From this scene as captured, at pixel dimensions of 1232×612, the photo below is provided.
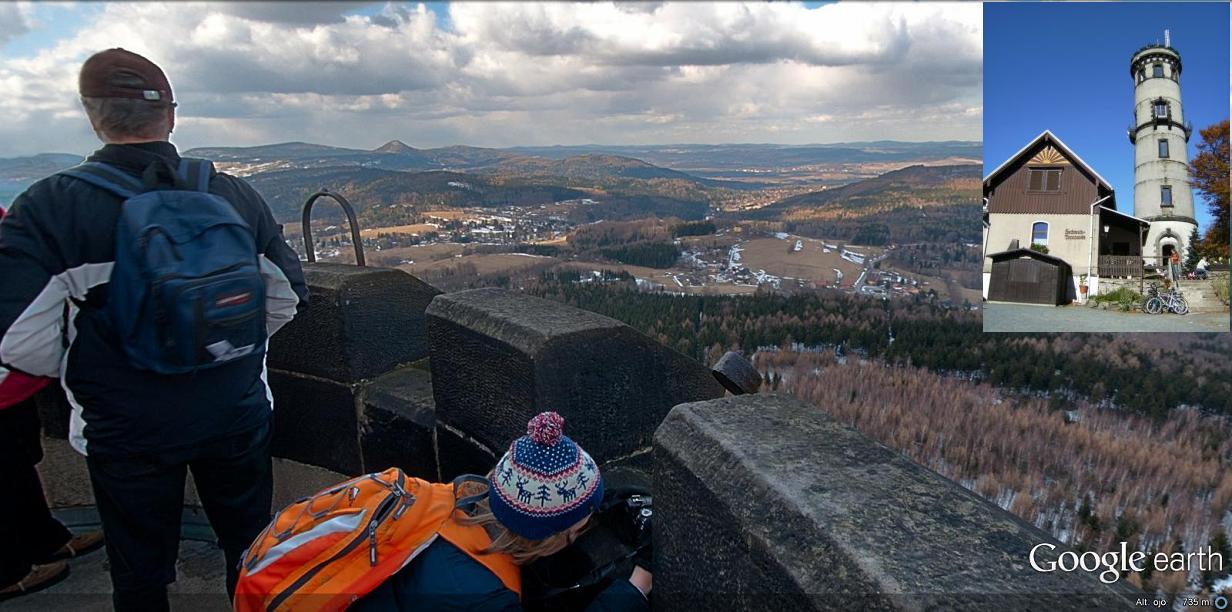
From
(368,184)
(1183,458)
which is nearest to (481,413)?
(1183,458)

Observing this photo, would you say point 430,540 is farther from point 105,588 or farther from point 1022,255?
point 1022,255

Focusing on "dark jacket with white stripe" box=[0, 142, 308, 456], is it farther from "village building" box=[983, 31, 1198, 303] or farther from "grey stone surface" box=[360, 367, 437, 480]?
"village building" box=[983, 31, 1198, 303]

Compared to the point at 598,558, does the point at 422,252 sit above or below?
above

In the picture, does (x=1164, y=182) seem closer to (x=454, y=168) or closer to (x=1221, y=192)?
(x=1221, y=192)

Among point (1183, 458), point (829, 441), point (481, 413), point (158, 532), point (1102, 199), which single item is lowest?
point (1183, 458)

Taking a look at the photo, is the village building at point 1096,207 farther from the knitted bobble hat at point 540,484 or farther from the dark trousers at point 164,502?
the dark trousers at point 164,502

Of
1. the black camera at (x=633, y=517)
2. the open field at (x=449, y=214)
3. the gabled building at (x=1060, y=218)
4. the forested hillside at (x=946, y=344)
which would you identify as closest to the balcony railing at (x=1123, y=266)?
the gabled building at (x=1060, y=218)

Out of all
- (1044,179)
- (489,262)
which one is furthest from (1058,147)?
(489,262)

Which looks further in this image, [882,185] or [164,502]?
[882,185]
